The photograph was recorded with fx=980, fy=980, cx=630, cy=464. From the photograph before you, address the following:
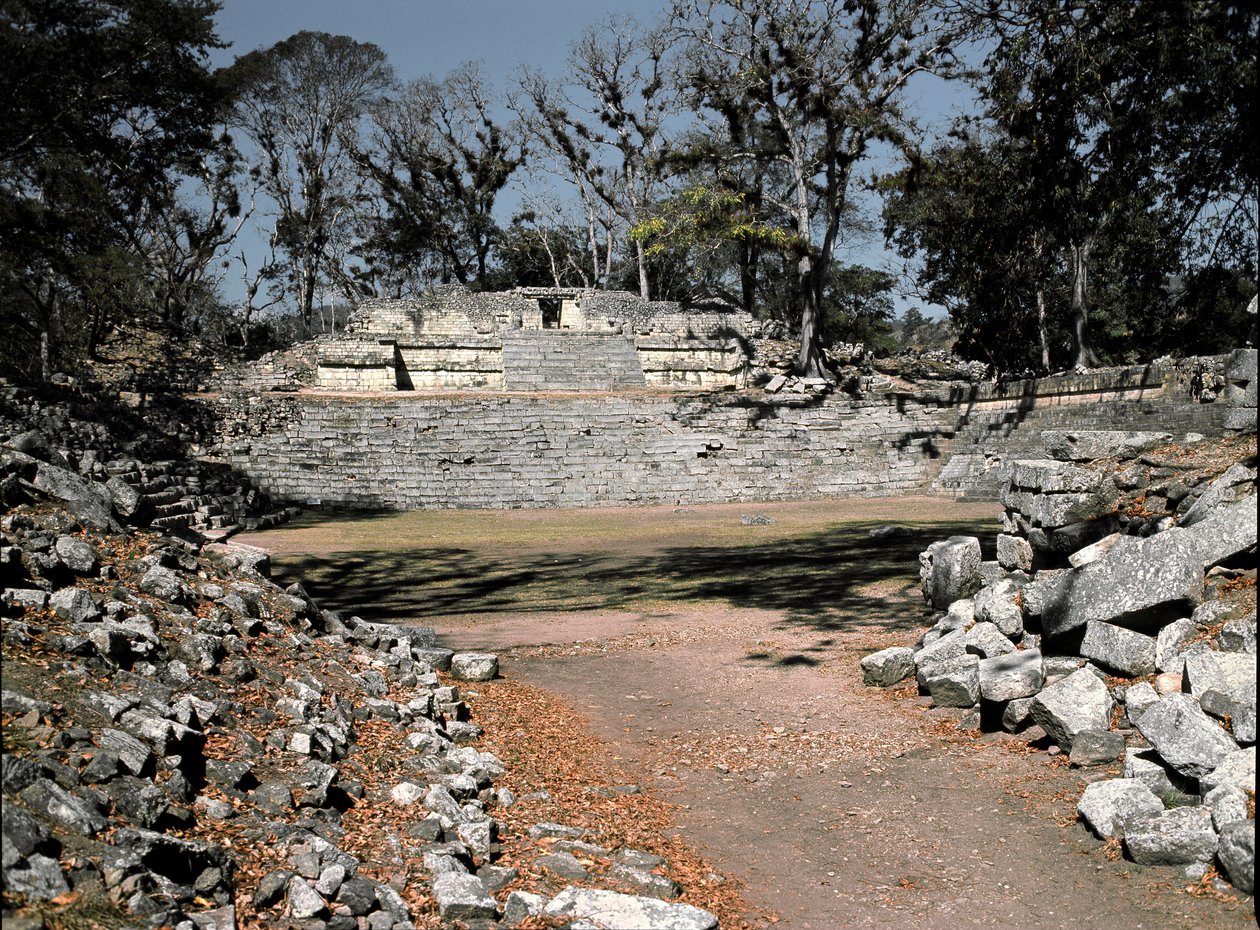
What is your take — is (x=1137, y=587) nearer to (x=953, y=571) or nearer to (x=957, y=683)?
(x=957, y=683)

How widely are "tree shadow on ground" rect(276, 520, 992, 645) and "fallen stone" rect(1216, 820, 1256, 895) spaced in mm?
4242

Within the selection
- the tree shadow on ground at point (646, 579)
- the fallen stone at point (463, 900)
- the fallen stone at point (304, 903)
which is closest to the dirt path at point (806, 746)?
the tree shadow on ground at point (646, 579)

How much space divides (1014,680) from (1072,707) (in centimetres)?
47

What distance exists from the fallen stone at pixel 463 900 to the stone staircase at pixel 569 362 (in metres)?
26.5

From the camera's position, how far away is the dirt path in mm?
3955

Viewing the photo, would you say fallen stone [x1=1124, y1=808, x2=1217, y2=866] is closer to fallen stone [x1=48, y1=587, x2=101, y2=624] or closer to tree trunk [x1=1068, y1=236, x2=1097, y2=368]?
fallen stone [x1=48, y1=587, x2=101, y2=624]

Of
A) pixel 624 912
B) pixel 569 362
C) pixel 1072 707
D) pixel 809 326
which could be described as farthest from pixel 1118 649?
pixel 569 362

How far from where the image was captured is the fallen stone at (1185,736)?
4.18 m

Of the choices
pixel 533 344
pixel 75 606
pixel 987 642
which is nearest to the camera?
pixel 75 606

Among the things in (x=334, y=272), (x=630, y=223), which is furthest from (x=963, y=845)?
(x=334, y=272)

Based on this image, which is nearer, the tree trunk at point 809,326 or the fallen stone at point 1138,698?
the fallen stone at point 1138,698

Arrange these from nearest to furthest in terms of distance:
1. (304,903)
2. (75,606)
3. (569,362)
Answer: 1. (304,903)
2. (75,606)
3. (569,362)

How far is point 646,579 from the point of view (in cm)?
1212

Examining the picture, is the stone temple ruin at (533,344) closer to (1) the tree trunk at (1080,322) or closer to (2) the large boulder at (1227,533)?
(1) the tree trunk at (1080,322)
